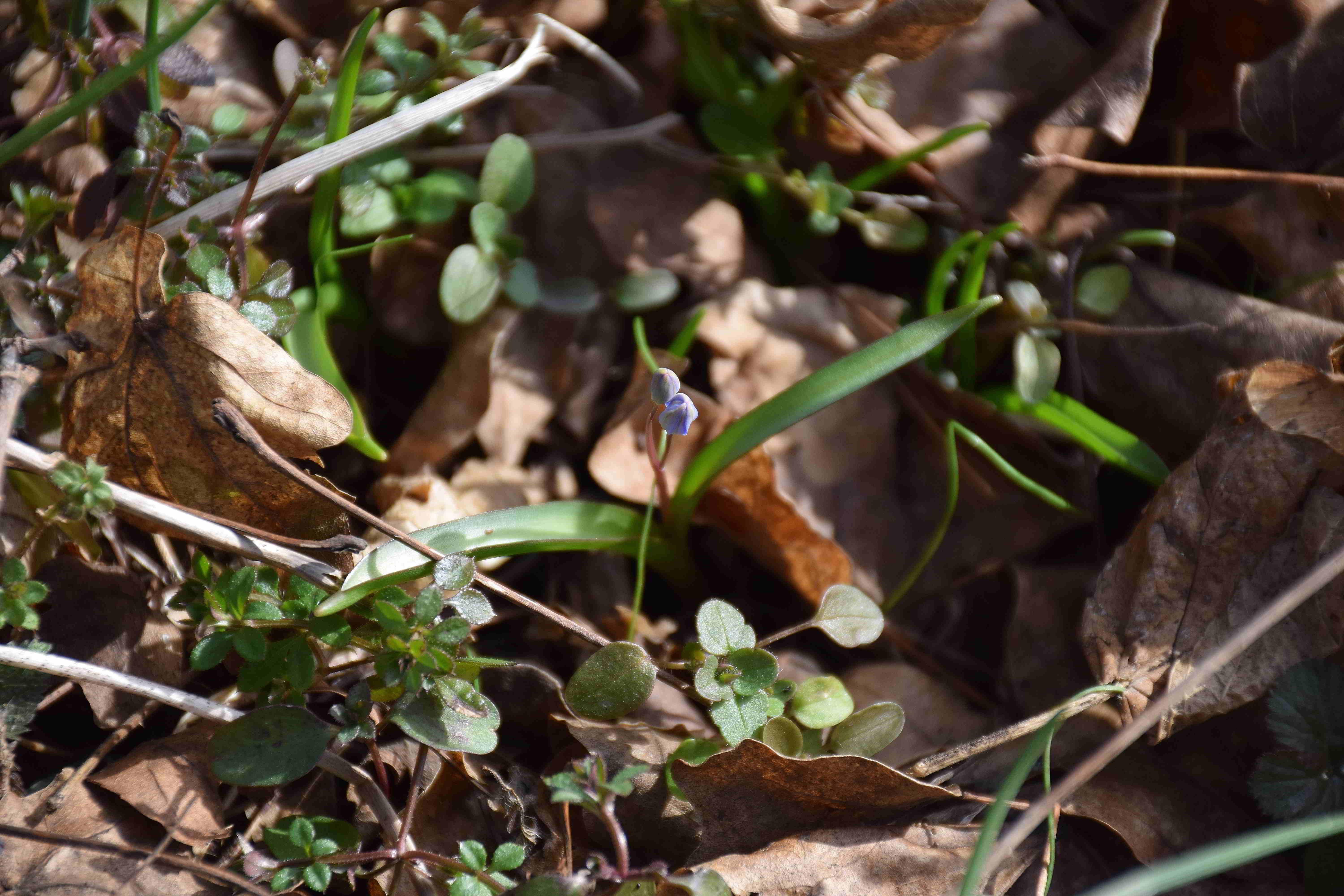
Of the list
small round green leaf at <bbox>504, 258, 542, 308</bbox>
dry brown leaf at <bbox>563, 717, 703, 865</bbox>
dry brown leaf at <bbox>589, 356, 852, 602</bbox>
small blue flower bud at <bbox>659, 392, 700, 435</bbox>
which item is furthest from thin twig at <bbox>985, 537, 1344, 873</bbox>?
small round green leaf at <bbox>504, 258, 542, 308</bbox>

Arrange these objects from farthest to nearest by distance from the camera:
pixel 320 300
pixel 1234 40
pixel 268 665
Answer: pixel 1234 40
pixel 320 300
pixel 268 665

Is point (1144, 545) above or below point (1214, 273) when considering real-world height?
below

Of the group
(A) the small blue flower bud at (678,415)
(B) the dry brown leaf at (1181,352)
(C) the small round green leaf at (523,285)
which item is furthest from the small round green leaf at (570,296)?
(B) the dry brown leaf at (1181,352)

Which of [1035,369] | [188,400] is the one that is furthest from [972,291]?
[188,400]

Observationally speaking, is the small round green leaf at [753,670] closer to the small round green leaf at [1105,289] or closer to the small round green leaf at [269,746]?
the small round green leaf at [269,746]

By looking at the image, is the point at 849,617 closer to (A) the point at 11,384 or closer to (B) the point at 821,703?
(B) the point at 821,703

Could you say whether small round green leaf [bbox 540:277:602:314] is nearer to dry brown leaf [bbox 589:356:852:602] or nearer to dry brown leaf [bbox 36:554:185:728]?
dry brown leaf [bbox 589:356:852:602]

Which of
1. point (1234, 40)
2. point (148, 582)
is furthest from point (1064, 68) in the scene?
point (148, 582)

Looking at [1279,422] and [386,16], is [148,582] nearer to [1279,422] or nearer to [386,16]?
[386,16]
